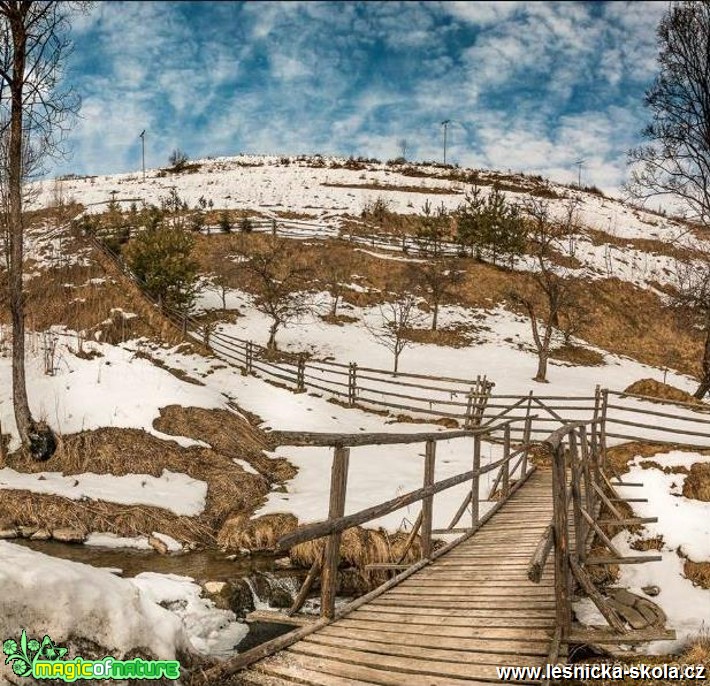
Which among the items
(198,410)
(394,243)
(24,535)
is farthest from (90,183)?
(24,535)

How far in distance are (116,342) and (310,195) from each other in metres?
32.1

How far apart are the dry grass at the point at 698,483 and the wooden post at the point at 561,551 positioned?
7.15 metres

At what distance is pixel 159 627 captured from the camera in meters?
3.41

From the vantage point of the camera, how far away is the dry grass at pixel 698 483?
9.96 m

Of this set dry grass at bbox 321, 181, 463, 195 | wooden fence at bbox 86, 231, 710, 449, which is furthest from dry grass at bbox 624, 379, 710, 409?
dry grass at bbox 321, 181, 463, 195

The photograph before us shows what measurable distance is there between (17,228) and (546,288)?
26682 millimetres

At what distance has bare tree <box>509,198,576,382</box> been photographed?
25.0 meters

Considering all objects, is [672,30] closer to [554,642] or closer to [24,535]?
[554,642]

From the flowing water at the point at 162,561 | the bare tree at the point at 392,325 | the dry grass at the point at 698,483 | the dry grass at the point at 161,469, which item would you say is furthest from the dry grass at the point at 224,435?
the bare tree at the point at 392,325

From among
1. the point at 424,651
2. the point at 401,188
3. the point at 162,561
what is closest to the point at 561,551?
the point at 424,651

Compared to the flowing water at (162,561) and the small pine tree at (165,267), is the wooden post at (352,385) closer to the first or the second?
the small pine tree at (165,267)

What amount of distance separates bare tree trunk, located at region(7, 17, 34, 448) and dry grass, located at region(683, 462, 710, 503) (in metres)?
13.3

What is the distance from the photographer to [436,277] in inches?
1282

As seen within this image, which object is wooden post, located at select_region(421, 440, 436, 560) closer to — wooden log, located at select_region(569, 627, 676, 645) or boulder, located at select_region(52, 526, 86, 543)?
wooden log, located at select_region(569, 627, 676, 645)
